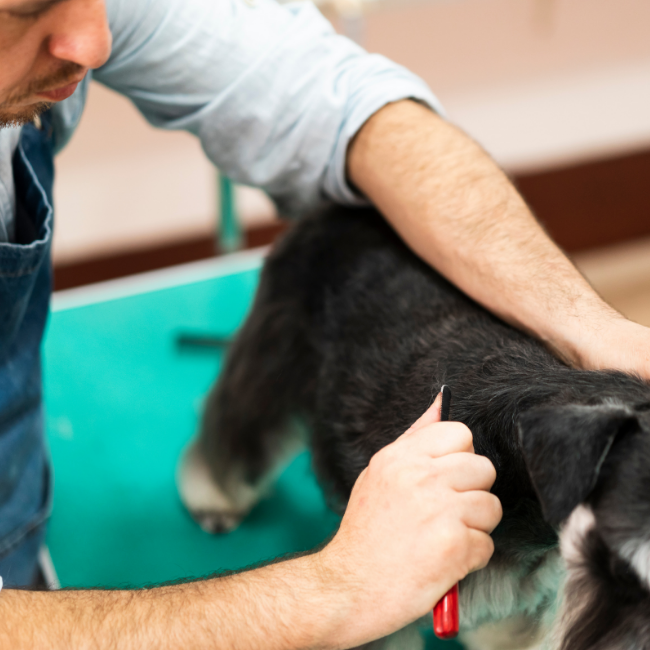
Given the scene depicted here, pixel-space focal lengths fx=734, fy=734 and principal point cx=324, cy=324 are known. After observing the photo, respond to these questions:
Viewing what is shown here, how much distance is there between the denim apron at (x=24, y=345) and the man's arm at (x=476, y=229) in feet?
1.29

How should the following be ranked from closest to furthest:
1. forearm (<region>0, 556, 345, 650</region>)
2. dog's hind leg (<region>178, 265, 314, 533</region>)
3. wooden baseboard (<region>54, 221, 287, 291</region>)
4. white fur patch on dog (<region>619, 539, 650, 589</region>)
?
white fur patch on dog (<region>619, 539, 650, 589</region>), forearm (<region>0, 556, 345, 650</region>), dog's hind leg (<region>178, 265, 314, 533</region>), wooden baseboard (<region>54, 221, 287, 291</region>)

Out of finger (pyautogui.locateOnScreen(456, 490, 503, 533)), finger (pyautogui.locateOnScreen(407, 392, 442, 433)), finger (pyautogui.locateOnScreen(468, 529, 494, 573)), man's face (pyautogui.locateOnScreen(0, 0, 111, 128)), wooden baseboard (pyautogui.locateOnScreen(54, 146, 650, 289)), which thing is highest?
man's face (pyautogui.locateOnScreen(0, 0, 111, 128))

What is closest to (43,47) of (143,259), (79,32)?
(79,32)

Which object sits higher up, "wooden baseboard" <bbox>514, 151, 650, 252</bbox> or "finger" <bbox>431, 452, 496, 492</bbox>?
"finger" <bbox>431, 452, 496, 492</bbox>

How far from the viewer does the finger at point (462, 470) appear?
595 mm

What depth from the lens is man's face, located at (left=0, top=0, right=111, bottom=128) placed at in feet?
1.99

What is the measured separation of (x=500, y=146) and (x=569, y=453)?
226 centimetres

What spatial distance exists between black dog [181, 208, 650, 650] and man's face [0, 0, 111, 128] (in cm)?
42

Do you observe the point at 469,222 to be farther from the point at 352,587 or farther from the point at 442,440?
the point at 352,587

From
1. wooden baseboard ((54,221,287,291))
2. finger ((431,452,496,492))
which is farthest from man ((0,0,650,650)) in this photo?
wooden baseboard ((54,221,287,291))

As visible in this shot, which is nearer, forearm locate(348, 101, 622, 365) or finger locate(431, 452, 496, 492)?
finger locate(431, 452, 496, 492)

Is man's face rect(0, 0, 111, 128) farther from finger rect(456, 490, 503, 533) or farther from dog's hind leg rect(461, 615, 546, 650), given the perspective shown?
dog's hind leg rect(461, 615, 546, 650)

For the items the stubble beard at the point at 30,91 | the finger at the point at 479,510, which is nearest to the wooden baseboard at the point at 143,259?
the stubble beard at the point at 30,91

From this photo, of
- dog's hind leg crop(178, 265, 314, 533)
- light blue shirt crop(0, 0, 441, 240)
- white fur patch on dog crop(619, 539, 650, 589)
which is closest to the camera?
white fur patch on dog crop(619, 539, 650, 589)
